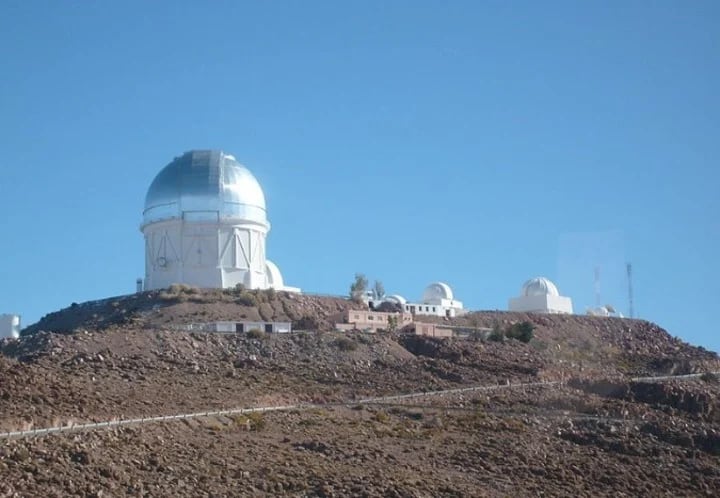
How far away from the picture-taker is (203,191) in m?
59.7

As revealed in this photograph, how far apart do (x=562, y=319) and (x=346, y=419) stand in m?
34.4

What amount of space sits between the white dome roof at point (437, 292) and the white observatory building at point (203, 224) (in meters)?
15.2

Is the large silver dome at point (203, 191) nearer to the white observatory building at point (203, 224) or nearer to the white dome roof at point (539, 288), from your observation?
the white observatory building at point (203, 224)

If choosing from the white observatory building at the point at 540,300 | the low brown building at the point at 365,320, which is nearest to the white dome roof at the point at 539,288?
the white observatory building at the point at 540,300

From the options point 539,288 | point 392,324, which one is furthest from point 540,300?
point 392,324

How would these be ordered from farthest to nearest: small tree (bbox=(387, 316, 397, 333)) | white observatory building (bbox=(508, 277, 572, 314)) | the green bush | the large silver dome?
white observatory building (bbox=(508, 277, 572, 314)) → the large silver dome → the green bush → small tree (bbox=(387, 316, 397, 333))

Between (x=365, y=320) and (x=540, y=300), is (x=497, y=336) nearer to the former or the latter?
(x=365, y=320)

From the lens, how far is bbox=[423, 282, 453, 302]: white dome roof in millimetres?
73438

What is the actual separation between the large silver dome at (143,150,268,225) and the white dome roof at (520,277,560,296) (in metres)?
20.1

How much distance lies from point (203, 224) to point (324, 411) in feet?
76.8

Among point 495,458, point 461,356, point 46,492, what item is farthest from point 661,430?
point 46,492

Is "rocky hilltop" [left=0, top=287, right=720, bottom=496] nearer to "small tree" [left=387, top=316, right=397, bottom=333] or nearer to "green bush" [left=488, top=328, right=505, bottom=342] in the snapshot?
"green bush" [left=488, top=328, right=505, bottom=342]

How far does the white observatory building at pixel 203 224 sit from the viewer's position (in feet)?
196

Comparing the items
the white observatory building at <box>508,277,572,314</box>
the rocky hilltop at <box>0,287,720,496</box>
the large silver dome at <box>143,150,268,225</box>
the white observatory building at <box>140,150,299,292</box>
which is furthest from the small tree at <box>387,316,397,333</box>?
the white observatory building at <box>508,277,572,314</box>
